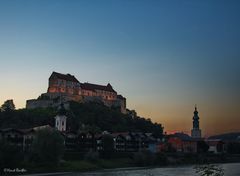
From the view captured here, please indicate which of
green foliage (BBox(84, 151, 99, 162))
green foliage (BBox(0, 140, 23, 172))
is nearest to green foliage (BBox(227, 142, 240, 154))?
green foliage (BBox(84, 151, 99, 162))

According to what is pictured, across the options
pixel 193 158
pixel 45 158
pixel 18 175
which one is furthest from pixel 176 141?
pixel 18 175

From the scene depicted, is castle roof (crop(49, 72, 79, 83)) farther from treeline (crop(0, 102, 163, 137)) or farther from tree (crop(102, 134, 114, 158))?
tree (crop(102, 134, 114, 158))

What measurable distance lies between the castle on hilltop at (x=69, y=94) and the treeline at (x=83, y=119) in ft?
→ 15.5

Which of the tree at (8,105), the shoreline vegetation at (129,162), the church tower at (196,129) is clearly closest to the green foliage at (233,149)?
the shoreline vegetation at (129,162)

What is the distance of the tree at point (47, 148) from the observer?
57.2 meters

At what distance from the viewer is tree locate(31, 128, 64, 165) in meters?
57.2

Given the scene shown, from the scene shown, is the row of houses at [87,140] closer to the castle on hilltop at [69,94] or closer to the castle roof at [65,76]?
the castle on hilltop at [69,94]

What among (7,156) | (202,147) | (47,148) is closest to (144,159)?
(47,148)

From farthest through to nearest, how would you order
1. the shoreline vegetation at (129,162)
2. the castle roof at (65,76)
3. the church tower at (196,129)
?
1. the church tower at (196,129)
2. the castle roof at (65,76)
3. the shoreline vegetation at (129,162)

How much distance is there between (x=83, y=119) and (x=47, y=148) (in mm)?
52907

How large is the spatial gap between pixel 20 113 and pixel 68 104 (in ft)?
49.0

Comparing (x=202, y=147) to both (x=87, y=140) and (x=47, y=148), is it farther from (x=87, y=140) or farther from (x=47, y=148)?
(x=47, y=148)

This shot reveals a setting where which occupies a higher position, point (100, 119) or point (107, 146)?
point (100, 119)

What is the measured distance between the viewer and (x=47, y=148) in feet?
188
